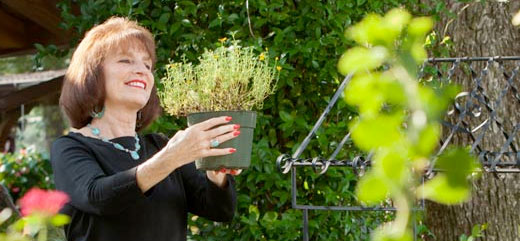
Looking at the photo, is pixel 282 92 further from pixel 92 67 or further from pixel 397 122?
pixel 397 122

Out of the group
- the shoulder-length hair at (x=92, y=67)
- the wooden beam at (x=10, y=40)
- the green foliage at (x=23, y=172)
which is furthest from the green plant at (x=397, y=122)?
the green foliage at (x=23, y=172)

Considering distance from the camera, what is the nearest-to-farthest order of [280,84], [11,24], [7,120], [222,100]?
[222,100] < [280,84] < [11,24] < [7,120]

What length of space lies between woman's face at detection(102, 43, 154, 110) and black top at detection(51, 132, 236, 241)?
0.12 meters

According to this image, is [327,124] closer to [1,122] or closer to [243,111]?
[243,111]

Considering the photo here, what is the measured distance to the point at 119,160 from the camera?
2.05 m

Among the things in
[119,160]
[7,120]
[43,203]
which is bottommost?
[43,203]

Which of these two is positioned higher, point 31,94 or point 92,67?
point 31,94

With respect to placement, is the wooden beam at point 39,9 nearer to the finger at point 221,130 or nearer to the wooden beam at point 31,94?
the wooden beam at point 31,94

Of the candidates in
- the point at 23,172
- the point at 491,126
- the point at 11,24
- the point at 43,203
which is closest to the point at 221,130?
the point at 43,203

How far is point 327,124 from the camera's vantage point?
305 centimetres

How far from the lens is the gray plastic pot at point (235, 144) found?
185cm

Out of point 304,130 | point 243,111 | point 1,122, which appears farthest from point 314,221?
point 1,122

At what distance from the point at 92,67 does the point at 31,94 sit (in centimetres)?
238

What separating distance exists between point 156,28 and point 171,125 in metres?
0.40
